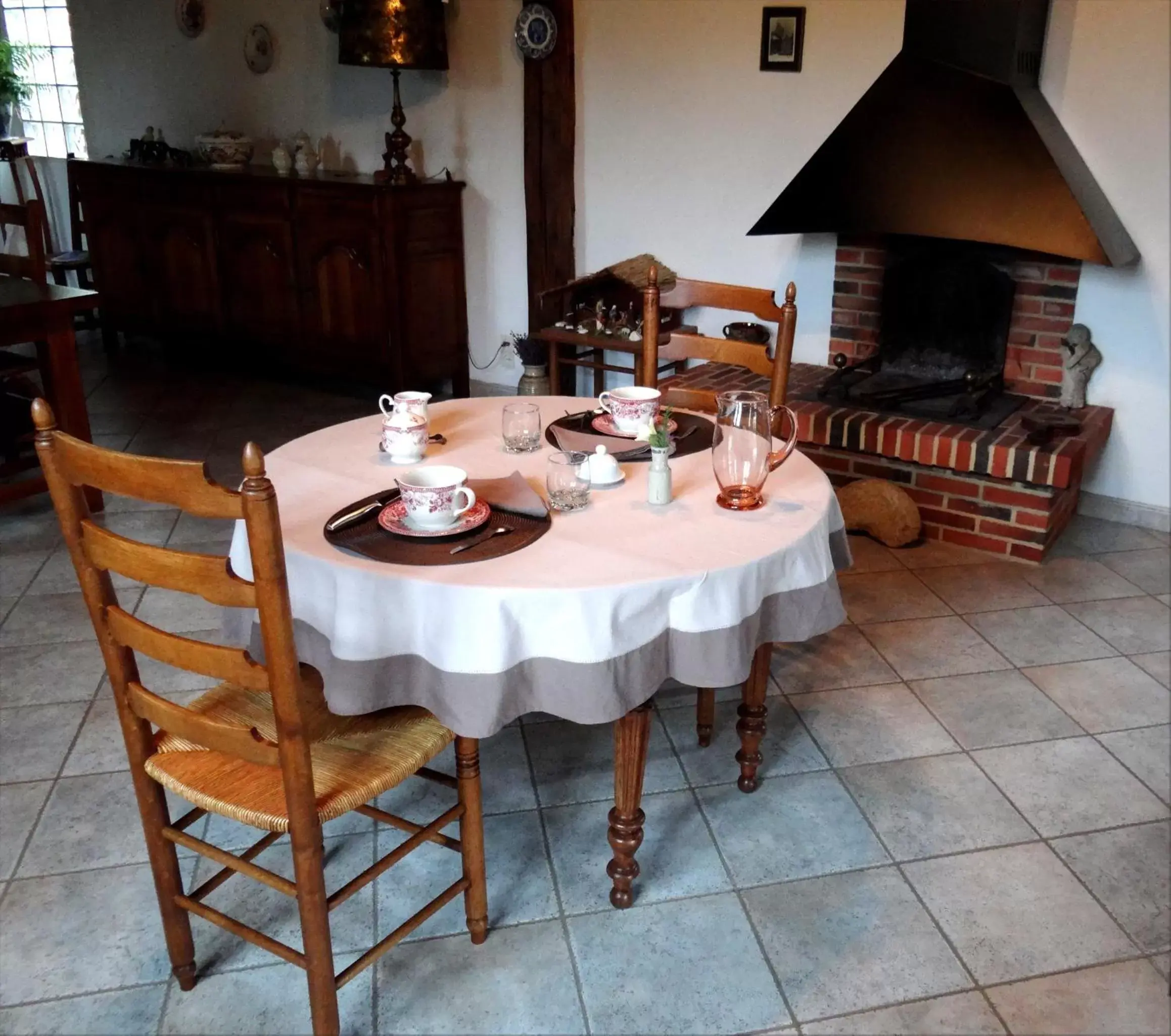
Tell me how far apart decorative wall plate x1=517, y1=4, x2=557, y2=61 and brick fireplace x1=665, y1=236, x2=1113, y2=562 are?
1.44 metres

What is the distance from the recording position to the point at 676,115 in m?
3.89

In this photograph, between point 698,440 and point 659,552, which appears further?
point 698,440

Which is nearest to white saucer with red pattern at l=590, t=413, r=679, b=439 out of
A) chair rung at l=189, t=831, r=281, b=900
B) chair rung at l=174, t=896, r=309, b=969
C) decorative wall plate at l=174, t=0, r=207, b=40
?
chair rung at l=189, t=831, r=281, b=900

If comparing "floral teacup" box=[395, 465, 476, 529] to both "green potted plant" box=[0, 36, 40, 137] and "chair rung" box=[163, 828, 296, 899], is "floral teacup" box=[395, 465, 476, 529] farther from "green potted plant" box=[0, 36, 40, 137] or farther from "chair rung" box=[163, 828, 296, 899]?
"green potted plant" box=[0, 36, 40, 137]

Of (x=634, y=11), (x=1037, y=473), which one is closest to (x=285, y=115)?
(x=634, y=11)

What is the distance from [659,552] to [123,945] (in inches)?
43.3

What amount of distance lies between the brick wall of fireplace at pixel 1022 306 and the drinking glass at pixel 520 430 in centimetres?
207

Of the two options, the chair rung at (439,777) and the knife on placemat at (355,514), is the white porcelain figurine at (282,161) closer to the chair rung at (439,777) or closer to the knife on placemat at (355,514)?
the knife on placemat at (355,514)

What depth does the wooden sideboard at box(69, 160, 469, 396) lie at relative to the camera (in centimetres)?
436

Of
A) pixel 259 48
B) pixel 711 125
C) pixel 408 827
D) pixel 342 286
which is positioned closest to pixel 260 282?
pixel 342 286

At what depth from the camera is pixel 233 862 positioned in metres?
1.48

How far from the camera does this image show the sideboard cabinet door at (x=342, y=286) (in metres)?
4.34

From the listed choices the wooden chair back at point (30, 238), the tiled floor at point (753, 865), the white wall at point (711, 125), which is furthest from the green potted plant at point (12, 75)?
the tiled floor at point (753, 865)

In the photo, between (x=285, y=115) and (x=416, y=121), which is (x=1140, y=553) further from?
(x=285, y=115)
